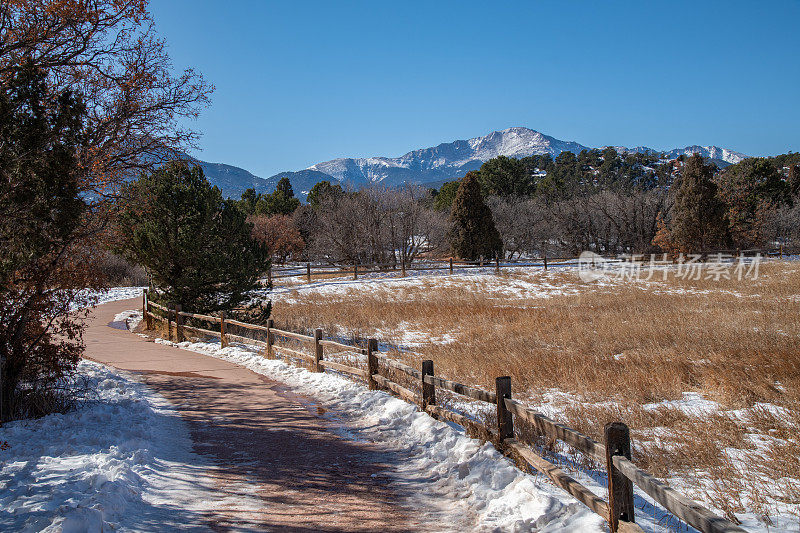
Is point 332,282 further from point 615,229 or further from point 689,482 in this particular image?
point 615,229

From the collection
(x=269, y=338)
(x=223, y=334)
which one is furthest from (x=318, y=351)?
(x=223, y=334)

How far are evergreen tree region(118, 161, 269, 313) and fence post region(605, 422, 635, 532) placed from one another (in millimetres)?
14791

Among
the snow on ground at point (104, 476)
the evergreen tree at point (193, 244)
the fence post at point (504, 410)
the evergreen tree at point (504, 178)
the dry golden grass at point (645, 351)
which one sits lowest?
the dry golden grass at point (645, 351)

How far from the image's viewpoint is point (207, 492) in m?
5.25

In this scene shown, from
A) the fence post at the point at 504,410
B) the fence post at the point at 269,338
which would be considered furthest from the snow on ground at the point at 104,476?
the fence post at the point at 269,338

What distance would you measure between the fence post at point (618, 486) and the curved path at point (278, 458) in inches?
69.3

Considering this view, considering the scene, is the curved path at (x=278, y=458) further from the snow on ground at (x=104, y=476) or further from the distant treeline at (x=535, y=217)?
the distant treeline at (x=535, y=217)

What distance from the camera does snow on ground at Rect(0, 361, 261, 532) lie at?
4371 mm

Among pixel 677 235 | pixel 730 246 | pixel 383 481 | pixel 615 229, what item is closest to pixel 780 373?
pixel 383 481

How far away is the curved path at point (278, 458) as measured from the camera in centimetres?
467

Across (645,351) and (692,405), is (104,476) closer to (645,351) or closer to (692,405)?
(692,405)

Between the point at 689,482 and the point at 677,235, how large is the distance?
132 ft

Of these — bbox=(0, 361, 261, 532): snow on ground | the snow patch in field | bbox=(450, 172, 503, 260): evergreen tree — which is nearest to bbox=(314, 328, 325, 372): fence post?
bbox=(0, 361, 261, 532): snow on ground

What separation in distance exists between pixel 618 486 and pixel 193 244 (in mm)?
15562
